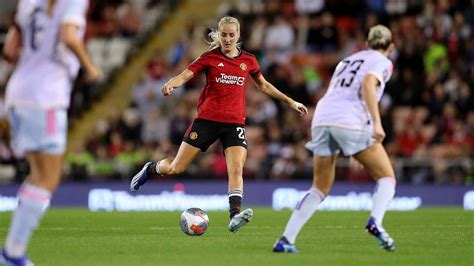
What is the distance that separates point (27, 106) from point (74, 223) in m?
6.97

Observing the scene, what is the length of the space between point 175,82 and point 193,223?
1.62 metres

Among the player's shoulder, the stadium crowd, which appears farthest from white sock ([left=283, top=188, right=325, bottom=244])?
the stadium crowd

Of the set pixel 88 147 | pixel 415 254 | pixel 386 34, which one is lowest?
pixel 88 147

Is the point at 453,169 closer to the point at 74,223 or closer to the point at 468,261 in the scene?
the point at 74,223

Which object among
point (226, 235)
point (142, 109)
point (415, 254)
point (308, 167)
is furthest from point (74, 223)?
point (142, 109)

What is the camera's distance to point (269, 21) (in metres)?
25.5

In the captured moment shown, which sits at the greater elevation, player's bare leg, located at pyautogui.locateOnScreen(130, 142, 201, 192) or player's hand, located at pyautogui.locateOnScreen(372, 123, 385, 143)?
player's hand, located at pyautogui.locateOnScreen(372, 123, 385, 143)

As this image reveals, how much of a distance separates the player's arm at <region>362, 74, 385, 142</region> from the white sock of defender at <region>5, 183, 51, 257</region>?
10.2 ft

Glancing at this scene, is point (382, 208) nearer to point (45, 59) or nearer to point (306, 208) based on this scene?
point (306, 208)

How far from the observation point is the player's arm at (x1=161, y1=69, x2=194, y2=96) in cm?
1274

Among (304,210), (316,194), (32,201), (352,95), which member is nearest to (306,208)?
(304,210)

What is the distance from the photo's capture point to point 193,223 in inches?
512

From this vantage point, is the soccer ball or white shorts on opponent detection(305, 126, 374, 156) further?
the soccer ball

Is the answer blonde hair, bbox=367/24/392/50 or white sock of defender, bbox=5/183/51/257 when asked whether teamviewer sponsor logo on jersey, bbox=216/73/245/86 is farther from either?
white sock of defender, bbox=5/183/51/257
